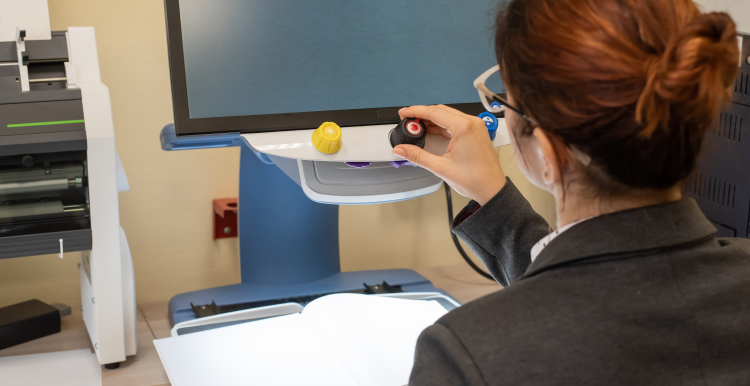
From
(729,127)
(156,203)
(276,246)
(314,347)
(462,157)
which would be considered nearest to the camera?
(462,157)

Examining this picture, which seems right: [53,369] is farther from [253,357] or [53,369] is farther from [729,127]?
[729,127]

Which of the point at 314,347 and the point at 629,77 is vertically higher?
the point at 629,77

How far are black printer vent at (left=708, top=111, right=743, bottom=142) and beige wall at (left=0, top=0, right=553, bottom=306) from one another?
358 millimetres

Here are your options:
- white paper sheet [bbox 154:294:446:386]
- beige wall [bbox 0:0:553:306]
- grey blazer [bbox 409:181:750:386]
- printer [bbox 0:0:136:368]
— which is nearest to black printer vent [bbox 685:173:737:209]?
beige wall [bbox 0:0:553:306]

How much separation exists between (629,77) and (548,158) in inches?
3.8

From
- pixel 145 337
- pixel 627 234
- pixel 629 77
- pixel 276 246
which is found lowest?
pixel 145 337

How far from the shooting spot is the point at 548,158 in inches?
19.3

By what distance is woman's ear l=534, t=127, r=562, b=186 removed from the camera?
0.48 metres

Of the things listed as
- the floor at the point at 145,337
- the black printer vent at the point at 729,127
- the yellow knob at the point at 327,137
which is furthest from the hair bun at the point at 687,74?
the floor at the point at 145,337

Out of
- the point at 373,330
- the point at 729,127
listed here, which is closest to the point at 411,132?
the point at 373,330

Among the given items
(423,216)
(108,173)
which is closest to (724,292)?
(108,173)

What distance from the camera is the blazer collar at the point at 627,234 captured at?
45cm

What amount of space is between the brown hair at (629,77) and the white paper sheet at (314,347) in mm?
476

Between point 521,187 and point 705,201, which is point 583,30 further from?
point 521,187
